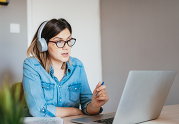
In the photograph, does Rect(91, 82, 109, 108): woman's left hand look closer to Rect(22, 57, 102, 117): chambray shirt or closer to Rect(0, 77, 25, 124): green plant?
Rect(22, 57, 102, 117): chambray shirt

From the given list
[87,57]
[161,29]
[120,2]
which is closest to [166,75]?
[161,29]

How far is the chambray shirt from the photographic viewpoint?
1152 millimetres

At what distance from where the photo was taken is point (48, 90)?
1.31m

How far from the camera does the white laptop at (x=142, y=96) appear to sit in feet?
2.30

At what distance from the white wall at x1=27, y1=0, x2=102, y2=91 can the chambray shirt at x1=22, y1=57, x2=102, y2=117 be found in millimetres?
1508

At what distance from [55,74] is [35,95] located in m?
0.27

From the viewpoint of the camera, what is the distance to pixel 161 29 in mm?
2043

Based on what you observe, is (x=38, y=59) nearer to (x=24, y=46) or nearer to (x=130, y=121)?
(x=130, y=121)

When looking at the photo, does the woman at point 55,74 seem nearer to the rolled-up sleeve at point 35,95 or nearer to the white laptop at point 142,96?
the rolled-up sleeve at point 35,95

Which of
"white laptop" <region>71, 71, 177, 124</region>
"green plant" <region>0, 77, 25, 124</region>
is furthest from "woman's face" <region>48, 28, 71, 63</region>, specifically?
"green plant" <region>0, 77, 25, 124</region>

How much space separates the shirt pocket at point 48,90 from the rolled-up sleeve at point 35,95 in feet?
0.20

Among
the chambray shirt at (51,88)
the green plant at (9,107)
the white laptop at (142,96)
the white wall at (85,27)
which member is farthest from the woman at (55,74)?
the white wall at (85,27)

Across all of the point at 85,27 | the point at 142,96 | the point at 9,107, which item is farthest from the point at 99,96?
the point at 85,27

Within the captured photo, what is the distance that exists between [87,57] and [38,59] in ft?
5.65
